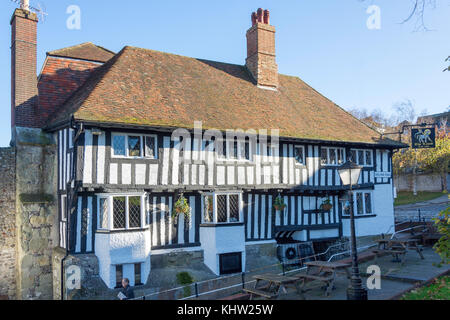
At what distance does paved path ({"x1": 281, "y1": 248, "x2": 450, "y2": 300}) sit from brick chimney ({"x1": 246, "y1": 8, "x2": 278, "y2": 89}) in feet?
31.4

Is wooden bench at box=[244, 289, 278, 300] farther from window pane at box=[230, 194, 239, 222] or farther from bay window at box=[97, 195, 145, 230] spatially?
window pane at box=[230, 194, 239, 222]

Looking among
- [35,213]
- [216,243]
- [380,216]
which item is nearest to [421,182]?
[380,216]

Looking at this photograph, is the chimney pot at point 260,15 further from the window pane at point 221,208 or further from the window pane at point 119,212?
the window pane at point 119,212

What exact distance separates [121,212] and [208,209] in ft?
10.5

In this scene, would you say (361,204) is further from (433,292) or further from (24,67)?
(24,67)

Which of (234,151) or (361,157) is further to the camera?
(361,157)

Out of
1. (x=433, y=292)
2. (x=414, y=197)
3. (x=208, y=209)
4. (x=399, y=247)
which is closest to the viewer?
(x=433, y=292)

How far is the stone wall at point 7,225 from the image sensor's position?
44.3 feet

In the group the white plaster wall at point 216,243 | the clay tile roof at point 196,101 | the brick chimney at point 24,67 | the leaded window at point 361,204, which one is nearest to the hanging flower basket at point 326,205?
the leaded window at point 361,204

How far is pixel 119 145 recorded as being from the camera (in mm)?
12586

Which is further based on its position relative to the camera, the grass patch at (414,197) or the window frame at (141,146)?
the grass patch at (414,197)

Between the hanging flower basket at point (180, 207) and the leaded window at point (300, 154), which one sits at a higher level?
the leaded window at point (300, 154)

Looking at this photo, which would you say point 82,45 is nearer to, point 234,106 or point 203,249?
point 234,106

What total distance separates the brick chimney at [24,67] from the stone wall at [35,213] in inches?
27.2
